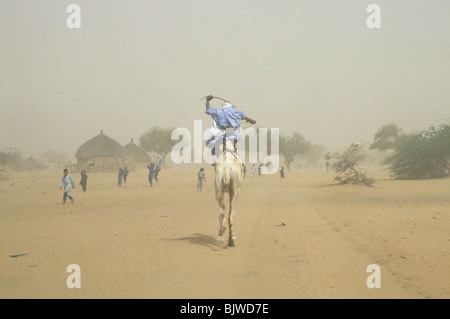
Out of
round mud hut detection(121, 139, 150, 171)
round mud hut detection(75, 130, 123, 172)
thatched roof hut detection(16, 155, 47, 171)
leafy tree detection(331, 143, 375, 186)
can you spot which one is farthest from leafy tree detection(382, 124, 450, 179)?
thatched roof hut detection(16, 155, 47, 171)

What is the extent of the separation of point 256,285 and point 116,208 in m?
14.2

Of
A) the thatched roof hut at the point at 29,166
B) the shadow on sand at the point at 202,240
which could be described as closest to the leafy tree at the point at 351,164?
the shadow on sand at the point at 202,240

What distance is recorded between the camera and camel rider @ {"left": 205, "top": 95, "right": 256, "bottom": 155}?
396 inches

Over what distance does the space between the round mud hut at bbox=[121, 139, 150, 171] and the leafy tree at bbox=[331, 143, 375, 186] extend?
44.1 m

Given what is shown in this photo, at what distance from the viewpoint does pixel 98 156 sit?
6306 centimetres

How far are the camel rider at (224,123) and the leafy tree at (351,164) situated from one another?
20.4m

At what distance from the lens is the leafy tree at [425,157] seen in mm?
34875

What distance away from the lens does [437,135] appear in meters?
Answer: 36.5

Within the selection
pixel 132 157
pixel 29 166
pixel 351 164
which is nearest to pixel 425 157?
pixel 351 164

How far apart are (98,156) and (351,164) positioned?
42.4m

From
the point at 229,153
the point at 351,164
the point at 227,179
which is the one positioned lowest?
the point at 351,164

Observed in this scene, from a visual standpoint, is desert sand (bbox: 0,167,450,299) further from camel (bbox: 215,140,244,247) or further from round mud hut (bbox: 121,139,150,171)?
round mud hut (bbox: 121,139,150,171)

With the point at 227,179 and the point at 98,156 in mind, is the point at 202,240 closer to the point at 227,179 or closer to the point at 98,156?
the point at 227,179
